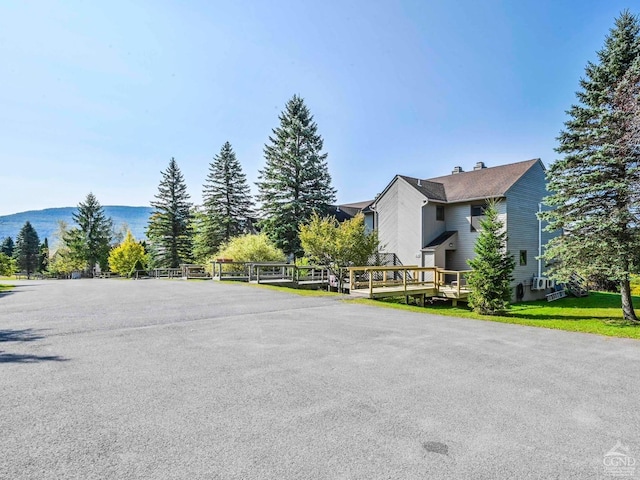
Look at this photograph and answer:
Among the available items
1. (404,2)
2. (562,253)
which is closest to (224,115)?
(404,2)

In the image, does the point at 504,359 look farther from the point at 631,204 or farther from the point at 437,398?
the point at 631,204

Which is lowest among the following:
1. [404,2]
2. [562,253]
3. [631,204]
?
[562,253]

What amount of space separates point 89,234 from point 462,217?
4942 centimetres

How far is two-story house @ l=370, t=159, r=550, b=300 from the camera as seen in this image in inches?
819

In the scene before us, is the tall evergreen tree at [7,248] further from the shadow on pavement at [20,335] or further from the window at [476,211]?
the window at [476,211]

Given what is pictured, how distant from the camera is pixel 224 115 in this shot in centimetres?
1889

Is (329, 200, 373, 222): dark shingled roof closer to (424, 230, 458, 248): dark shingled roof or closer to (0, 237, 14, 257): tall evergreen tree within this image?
(424, 230, 458, 248): dark shingled roof

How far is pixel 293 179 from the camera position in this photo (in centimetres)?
2966

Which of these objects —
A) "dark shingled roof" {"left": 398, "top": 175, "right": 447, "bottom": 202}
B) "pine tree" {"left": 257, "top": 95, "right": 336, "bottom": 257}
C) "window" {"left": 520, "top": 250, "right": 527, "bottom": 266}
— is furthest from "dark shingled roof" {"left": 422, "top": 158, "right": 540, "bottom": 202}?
"pine tree" {"left": 257, "top": 95, "right": 336, "bottom": 257}

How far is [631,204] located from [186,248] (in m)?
38.5

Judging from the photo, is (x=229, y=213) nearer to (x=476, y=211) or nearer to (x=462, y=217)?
(x=462, y=217)

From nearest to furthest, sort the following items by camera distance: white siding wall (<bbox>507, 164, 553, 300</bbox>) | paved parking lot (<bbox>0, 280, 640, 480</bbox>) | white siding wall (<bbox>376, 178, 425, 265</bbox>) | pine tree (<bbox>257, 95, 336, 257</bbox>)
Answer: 1. paved parking lot (<bbox>0, 280, 640, 480</bbox>)
2. white siding wall (<bbox>507, 164, 553, 300</bbox>)
3. white siding wall (<bbox>376, 178, 425, 265</bbox>)
4. pine tree (<bbox>257, 95, 336, 257</bbox>)

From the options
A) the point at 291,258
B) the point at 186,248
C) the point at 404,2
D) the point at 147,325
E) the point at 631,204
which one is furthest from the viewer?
the point at 186,248

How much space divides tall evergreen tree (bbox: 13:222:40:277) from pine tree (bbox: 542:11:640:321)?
8236 centimetres
